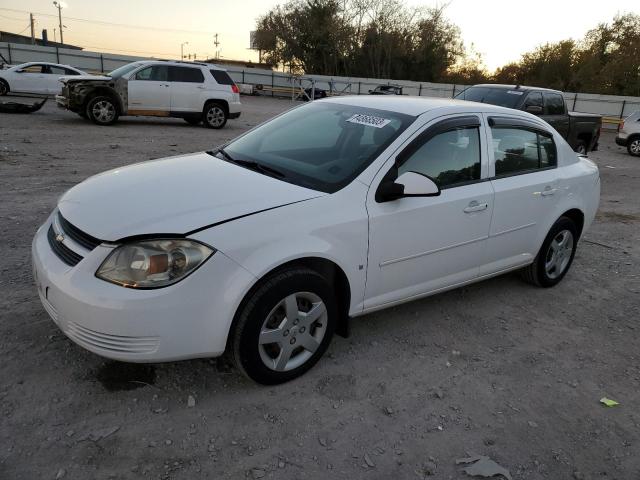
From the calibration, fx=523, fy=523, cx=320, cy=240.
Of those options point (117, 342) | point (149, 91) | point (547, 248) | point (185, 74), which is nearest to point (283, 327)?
point (117, 342)

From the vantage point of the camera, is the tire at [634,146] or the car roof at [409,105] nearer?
the car roof at [409,105]

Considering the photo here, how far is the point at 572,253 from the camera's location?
16.6 ft

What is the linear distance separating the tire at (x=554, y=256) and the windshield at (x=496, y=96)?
6.29 meters

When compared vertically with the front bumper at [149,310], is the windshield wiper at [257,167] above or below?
above

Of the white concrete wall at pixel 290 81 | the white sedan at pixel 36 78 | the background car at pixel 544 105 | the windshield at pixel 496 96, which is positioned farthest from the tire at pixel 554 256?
the white concrete wall at pixel 290 81

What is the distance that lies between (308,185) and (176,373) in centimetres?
137

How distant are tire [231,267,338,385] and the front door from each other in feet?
1.29

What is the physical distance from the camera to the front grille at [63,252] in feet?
A: 8.87

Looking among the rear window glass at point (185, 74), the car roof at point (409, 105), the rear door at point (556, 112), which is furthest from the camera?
the rear window glass at point (185, 74)

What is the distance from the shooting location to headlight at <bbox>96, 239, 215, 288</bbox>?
8.43 ft

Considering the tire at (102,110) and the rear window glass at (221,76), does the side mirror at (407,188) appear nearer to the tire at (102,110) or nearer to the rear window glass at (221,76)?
the tire at (102,110)

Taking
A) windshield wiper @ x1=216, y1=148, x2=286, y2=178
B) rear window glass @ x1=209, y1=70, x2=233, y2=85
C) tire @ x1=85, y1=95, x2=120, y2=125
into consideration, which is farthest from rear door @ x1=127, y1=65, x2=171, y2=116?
windshield wiper @ x1=216, y1=148, x2=286, y2=178

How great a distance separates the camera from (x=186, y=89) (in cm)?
1468

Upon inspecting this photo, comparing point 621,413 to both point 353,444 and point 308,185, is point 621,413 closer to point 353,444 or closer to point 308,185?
point 353,444
